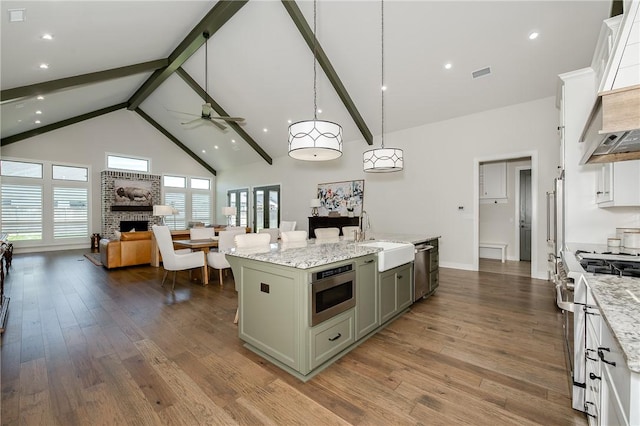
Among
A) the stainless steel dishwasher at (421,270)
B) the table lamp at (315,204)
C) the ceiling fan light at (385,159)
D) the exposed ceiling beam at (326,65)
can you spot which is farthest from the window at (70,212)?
the stainless steel dishwasher at (421,270)

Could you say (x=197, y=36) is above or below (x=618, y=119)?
above

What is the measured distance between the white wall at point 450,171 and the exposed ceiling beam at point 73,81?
A: 17.0ft

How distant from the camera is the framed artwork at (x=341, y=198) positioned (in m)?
7.42

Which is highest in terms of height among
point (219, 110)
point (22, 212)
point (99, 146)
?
point (219, 110)

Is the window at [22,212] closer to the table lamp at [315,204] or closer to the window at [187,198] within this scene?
the window at [187,198]

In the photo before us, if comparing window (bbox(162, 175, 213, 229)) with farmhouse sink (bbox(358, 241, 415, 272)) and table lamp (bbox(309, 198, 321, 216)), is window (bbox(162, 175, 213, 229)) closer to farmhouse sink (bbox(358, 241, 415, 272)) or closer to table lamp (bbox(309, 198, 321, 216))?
table lamp (bbox(309, 198, 321, 216))

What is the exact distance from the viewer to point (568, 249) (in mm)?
2633

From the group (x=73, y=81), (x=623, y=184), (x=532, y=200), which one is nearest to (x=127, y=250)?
(x=73, y=81)

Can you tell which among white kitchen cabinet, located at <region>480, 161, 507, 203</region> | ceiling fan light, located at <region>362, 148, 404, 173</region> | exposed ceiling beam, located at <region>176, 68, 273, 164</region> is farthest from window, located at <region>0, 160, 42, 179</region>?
white kitchen cabinet, located at <region>480, 161, 507, 203</region>

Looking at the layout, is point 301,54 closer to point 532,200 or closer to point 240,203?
point 532,200

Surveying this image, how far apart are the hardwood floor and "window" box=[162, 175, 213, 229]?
24.9 feet

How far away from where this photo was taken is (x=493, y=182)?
673 cm

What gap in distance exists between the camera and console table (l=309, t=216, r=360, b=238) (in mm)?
7342

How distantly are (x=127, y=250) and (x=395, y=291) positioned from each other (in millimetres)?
5854
